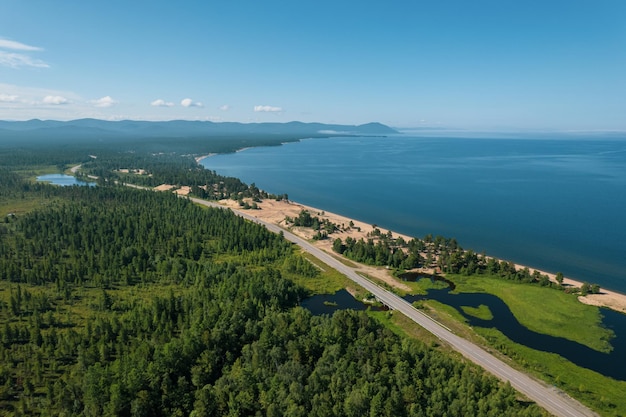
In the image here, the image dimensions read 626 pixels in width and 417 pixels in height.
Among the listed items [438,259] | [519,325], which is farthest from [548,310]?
[438,259]

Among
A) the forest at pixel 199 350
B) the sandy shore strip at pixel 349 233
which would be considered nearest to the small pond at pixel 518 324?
the sandy shore strip at pixel 349 233

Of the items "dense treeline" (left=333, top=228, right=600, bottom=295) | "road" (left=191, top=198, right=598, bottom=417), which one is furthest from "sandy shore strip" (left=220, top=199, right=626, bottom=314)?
"road" (left=191, top=198, right=598, bottom=417)

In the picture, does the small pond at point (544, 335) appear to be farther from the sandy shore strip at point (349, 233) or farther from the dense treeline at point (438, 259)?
the dense treeline at point (438, 259)

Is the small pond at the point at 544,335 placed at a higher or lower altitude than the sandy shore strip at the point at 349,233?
lower

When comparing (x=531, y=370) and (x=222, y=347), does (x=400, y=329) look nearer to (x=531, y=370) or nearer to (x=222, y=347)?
(x=531, y=370)

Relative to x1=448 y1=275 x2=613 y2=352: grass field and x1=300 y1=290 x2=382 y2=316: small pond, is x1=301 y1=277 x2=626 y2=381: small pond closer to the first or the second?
x1=300 y1=290 x2=382 y2=316: small pond

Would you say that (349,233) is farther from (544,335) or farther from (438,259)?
(544,335)
